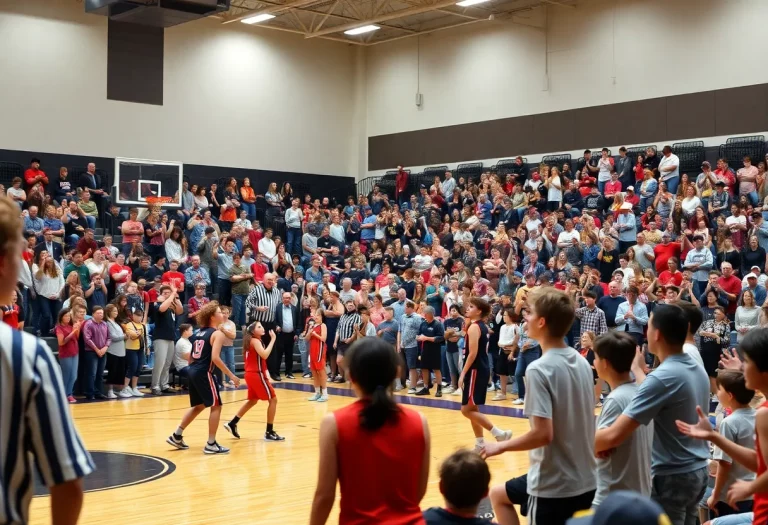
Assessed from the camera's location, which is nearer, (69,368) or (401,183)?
(69,368)

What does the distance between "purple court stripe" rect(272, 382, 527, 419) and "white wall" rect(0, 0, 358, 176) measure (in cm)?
1019

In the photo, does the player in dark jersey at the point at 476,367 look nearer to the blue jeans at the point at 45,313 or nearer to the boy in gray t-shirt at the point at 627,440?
the boy in gray t-shirt at the point at 627,440

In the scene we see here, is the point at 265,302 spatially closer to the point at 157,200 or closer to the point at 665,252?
the point at 157,200

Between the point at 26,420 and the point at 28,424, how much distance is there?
1 cm

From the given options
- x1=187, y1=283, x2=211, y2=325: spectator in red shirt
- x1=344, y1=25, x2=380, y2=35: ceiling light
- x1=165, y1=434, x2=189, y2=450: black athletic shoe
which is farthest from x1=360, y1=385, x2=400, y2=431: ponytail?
x1=344, y1=25, x2=380, y2=35: ceiling light

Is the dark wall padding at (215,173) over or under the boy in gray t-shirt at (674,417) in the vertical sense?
over

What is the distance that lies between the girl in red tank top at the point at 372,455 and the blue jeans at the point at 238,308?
1685cm

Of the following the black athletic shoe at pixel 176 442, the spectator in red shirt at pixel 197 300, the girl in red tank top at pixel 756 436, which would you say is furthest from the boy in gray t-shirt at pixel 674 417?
the spectator in red shirt at pixel 197 300

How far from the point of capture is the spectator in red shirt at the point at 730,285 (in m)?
15.1

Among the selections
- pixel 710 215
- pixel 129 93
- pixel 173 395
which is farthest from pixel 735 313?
pixel 129 93

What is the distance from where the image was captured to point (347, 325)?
17734mm

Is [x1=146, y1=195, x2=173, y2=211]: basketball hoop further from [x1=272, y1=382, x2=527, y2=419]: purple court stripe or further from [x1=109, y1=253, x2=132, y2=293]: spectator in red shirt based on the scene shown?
[x1=272, y1=382, x2=527, y2=419]: purple court stripe

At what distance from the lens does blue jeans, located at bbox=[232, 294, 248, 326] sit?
19.8 meters

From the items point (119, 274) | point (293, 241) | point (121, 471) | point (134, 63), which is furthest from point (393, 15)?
Answer: point (121, 471)
